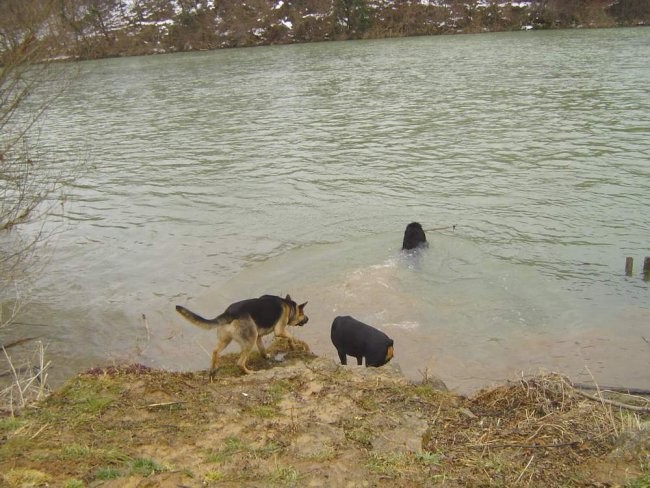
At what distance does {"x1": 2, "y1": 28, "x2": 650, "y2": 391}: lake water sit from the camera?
8.27 m

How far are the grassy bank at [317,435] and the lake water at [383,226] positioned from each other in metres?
1.25

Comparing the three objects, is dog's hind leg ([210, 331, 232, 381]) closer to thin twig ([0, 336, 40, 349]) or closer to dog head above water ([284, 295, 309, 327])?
dog head above water ([284, 295, 309, 327])

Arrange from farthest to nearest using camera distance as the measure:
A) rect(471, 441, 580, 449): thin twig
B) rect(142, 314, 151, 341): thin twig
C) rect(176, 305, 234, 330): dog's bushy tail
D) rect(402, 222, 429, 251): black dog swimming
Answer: rect(402, 222, 429, 251): black dog swimming, rect(142, 314, 151, 341): thin twig, rect(176, 305, 234, 330): dog's bushy tail, rect(471, 441, 580, 449): thin twig

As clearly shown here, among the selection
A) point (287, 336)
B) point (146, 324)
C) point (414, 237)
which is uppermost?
point (287, 336)

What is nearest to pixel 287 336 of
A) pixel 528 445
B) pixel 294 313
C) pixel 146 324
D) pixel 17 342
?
pixel 294 313

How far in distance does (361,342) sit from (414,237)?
4.13m

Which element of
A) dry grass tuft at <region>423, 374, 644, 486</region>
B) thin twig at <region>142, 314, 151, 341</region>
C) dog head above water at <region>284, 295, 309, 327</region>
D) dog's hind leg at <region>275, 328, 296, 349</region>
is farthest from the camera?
thin twig at <region>142, 314, 151, 341</region>

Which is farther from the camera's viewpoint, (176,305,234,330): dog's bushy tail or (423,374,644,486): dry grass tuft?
(176,305,234,330): dog's bushy tail

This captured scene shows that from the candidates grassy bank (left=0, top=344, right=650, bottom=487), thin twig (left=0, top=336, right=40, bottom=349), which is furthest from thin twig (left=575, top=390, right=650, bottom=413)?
thin twig (left=0, top=336, right=40, bottom=349)

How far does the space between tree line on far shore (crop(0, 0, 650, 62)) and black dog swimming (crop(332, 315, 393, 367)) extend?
53.5 metres

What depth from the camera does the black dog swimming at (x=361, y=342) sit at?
266 inches

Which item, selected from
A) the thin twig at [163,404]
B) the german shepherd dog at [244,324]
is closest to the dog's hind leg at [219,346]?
the german shepherd dog at [244,324]

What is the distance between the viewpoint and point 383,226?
12.2 m

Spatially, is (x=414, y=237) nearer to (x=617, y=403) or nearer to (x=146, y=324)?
(x=146, y=324)
